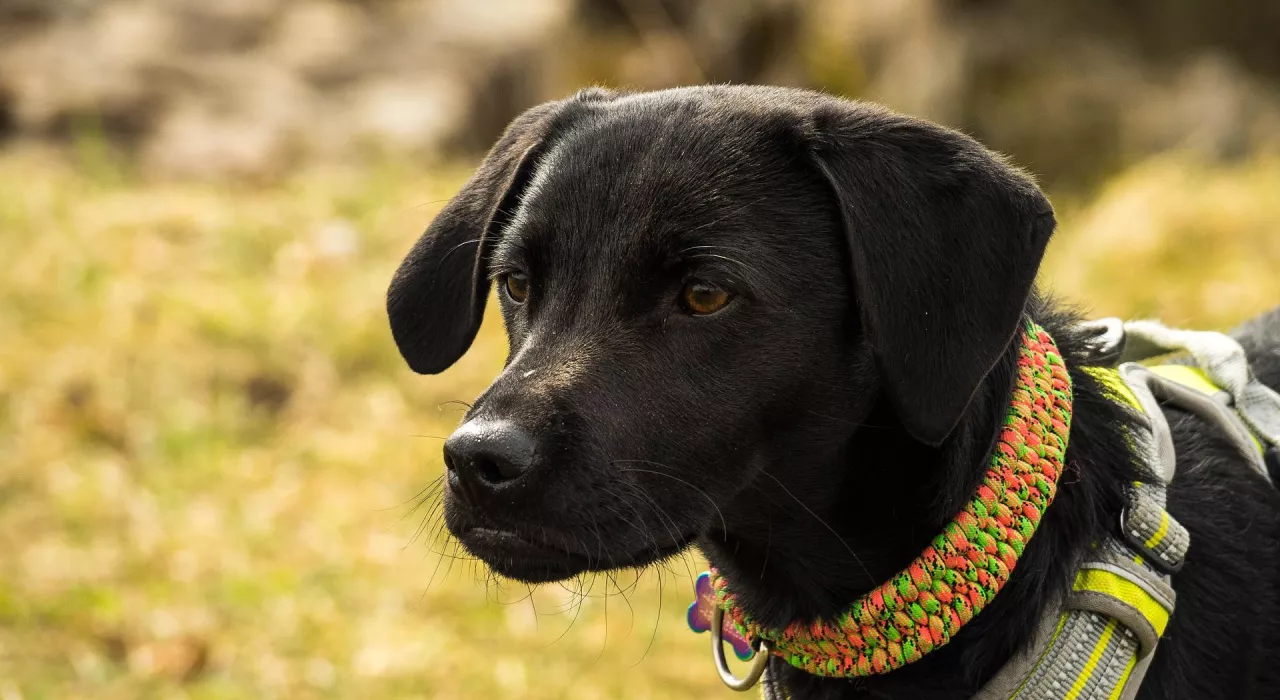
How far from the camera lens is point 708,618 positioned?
8.43ft

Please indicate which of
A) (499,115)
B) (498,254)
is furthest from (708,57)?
(498,254)

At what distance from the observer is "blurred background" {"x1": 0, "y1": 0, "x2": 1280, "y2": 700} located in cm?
402

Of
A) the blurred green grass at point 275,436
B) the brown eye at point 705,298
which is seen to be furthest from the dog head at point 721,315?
the blurred green grass at point 275,436

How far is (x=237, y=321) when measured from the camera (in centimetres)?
591

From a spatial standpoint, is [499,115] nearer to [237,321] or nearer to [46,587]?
[237,321]

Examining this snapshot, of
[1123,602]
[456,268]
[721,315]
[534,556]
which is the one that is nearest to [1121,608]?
[1123,602]

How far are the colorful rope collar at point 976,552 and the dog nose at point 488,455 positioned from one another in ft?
2.00

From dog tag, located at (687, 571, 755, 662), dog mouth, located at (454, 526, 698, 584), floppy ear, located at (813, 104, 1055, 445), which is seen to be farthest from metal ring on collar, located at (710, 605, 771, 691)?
floppy ear, located at (813, 104, 1055, 445)

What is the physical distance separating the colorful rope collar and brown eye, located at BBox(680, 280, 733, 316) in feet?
1.63

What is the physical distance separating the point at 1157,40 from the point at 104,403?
7356 millimetres

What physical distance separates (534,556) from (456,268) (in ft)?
2.38

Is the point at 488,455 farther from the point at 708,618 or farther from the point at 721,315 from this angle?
the point at 708,618

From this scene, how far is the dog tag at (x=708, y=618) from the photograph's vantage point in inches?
98.8

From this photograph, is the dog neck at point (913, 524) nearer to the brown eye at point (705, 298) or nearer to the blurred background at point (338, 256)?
the brown eye at point (705, 298)
